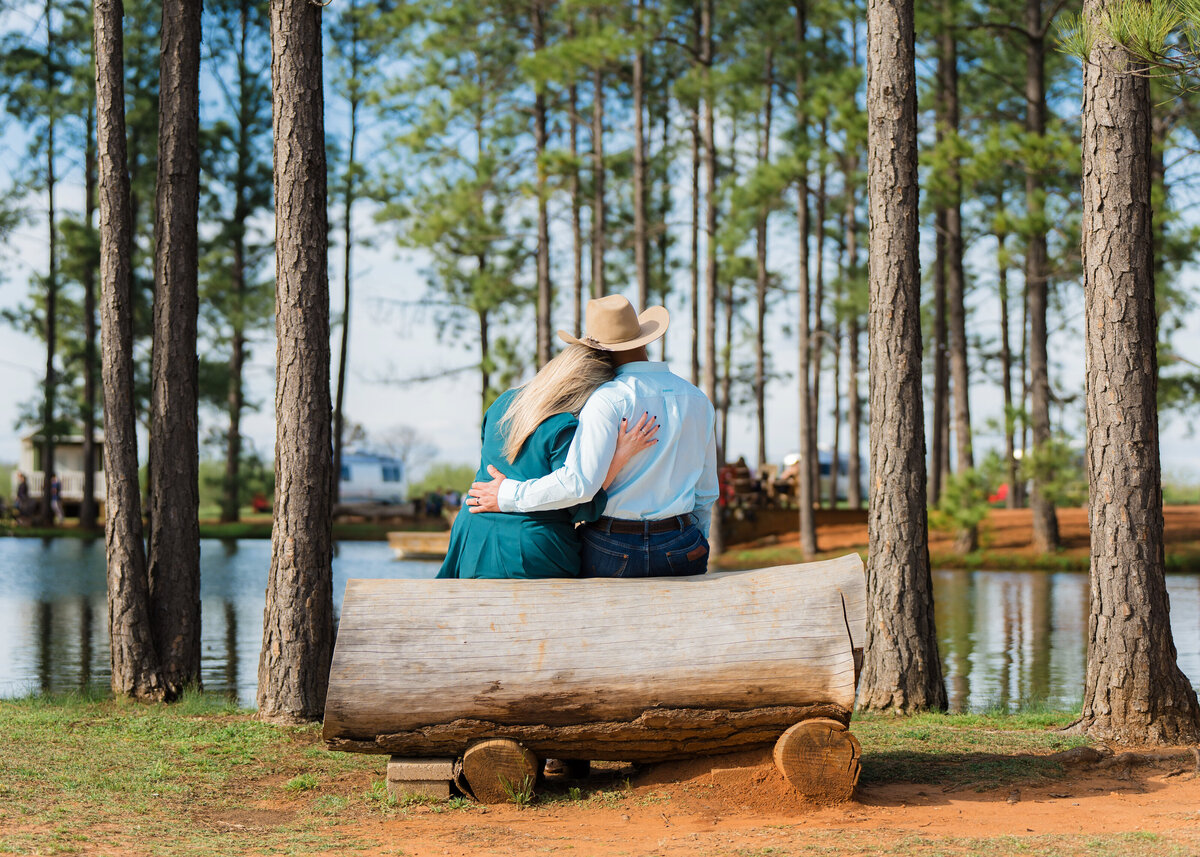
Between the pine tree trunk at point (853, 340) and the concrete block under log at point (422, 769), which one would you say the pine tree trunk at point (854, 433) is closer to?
the pine tree trunk at point (853, 340)

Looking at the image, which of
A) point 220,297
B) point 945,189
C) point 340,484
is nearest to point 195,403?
point 945,189

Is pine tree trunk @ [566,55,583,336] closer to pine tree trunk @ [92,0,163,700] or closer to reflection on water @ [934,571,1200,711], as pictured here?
reflection on water @ [934,571,1200,711]

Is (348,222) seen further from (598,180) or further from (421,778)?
(421,778)

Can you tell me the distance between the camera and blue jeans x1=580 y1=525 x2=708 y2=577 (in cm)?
499

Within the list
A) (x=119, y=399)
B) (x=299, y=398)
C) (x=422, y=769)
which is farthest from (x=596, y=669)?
(x=119, y=399)

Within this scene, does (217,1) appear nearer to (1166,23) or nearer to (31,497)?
(31,497)

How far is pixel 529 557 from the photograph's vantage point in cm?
494

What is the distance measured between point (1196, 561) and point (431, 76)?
63.0 feet

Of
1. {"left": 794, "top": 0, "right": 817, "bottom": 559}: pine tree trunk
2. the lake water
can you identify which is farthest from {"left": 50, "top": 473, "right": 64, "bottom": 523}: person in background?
{"left": 794, "top": 0, "right": 817, "bottom": 559}: pine tree trunk

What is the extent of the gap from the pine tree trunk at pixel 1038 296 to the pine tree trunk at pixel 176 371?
15631 mm

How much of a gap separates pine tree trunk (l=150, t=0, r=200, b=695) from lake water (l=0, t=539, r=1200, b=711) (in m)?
0.96

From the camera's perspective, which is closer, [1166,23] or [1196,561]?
[1166,23]

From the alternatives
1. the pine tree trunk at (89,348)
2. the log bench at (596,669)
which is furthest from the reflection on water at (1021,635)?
the pine tree trunk at (89,348)

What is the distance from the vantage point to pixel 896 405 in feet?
25.3
